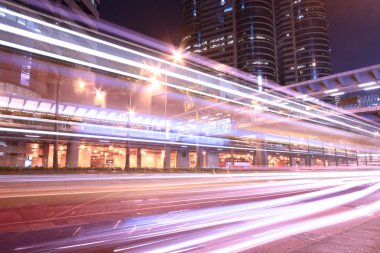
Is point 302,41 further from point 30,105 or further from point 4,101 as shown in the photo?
point 4,101

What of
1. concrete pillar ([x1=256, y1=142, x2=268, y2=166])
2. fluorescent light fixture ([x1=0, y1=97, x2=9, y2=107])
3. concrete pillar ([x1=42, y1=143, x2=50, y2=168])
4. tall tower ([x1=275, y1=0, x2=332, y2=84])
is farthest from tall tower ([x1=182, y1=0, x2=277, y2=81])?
fluorescent light fixture ([x1=0, y1=97, x2=9, y2=107])

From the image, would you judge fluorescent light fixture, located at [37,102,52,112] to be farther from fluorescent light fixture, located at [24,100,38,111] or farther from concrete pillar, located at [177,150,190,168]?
concrete pillar, located at [177,150,190,168]

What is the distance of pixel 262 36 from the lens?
5394 inches

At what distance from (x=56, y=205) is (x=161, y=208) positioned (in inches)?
187

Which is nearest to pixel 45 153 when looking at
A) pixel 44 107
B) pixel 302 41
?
pixel 44 107

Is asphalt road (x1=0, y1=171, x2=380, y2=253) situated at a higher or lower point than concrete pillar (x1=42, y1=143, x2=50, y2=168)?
lower

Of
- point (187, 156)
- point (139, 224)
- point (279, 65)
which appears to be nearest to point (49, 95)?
point (187, 156)

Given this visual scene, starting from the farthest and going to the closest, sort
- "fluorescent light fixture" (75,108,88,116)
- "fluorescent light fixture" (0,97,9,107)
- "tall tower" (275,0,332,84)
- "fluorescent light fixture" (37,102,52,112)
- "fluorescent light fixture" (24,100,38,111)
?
"tall tower" (275,0,332,84) → "fluorescent light fixture" (75,108,88,116) → "fluorescent light fixture" (37,102,52,112) → "fluorescent light fixture" (24,100,38,111) → "fluorescent light fixture" (0,97,9,107)

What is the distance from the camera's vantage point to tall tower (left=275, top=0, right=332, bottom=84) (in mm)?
149500

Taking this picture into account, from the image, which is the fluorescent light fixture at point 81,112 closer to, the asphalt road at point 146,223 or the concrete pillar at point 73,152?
the concrete pillar at point 73,152

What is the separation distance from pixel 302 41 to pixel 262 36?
30983 mm

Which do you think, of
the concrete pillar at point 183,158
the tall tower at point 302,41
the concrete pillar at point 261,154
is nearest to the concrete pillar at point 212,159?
the concrete pillar at point 183,158

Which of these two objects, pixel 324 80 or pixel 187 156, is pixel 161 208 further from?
pixel 187 156

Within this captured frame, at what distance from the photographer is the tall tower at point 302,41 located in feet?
490
